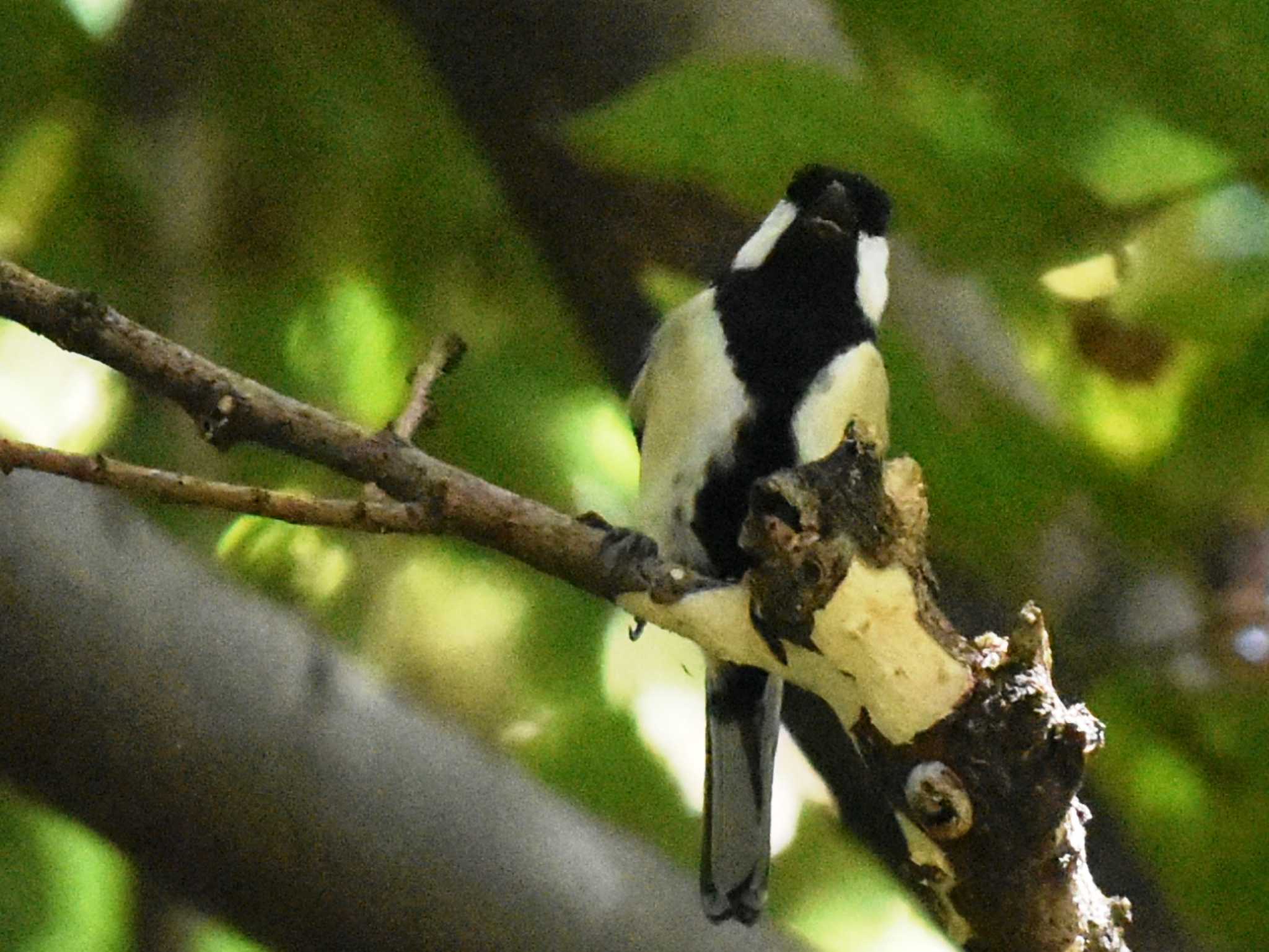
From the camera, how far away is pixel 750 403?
1.03m

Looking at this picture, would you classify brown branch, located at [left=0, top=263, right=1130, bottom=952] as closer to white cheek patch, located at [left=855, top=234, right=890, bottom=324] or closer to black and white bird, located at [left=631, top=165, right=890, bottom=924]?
black and white bird, located at [left=631, top=165, right=890, bottom=924]

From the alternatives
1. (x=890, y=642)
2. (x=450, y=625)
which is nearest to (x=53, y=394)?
(x=450, y=625)

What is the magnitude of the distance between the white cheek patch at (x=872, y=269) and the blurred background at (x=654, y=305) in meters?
0.02

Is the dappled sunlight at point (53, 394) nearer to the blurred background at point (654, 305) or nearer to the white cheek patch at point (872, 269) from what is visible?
the blurred background at point (654, 305)

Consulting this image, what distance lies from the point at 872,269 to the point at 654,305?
0.14 m

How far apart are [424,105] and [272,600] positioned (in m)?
0.43

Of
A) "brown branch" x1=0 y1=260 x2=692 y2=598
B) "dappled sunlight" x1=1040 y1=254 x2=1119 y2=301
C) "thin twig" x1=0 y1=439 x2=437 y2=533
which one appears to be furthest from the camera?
"dappled sunlight" x1=1040 y1=254 x2=1119 y2=301

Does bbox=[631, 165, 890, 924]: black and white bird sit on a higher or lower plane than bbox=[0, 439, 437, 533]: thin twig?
higher

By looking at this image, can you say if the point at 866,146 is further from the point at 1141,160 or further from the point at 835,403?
the point at 835,403

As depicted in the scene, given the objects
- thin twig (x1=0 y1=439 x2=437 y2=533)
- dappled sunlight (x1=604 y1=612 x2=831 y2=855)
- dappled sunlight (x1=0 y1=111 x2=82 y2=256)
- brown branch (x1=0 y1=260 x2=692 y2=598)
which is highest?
dappled sunlight (x1=0 y1=111 x2=82 y2=256)

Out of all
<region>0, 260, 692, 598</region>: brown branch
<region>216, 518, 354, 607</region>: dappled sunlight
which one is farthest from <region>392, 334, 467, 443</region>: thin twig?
<region>216, 518, 354, 607</region>: dappled sunlight

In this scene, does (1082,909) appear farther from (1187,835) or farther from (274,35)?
(274,35)

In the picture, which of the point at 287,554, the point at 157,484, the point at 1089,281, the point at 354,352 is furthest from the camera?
the point at 354,352

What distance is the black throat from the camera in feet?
3.33
